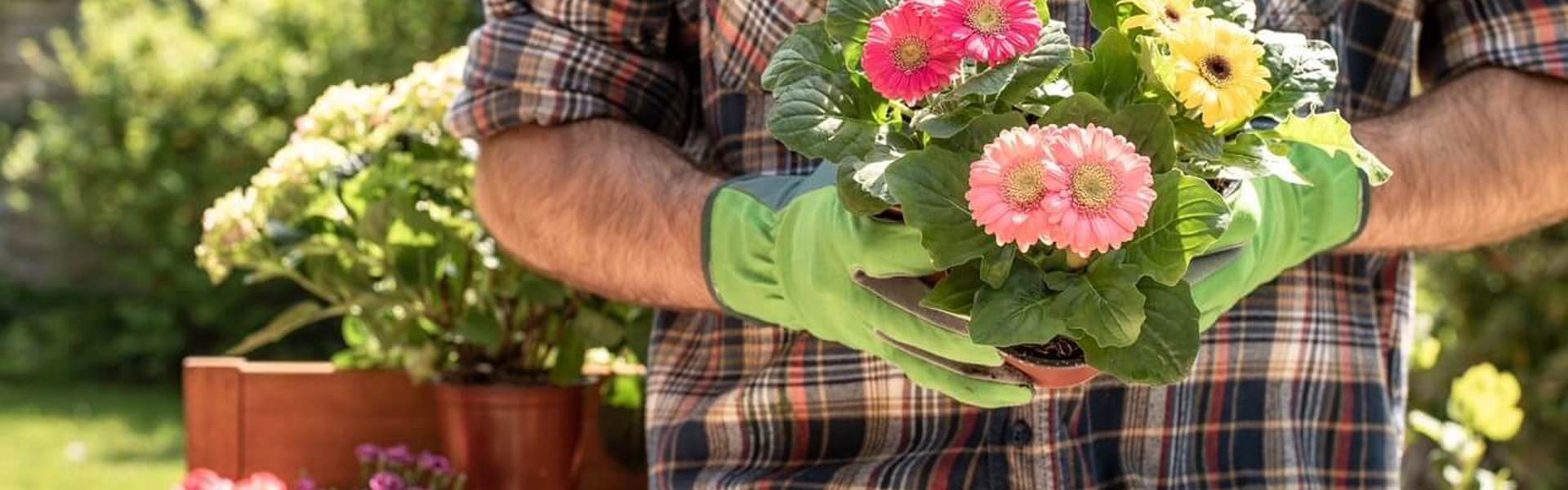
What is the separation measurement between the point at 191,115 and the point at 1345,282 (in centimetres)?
696

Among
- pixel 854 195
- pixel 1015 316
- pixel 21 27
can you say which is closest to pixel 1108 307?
pixel 1015 316

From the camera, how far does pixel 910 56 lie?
39.1 inches

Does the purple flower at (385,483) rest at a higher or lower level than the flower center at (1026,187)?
lower

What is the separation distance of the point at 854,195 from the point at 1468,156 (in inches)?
23.2

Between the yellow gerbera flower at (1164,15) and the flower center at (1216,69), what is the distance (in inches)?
1.1

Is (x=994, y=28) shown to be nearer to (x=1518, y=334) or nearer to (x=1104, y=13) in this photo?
(x=1104, y=13)

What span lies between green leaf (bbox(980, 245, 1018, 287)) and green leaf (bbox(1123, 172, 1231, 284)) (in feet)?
0.23

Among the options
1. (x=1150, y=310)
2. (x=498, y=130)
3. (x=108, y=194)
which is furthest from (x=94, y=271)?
(x=1150, y=310)

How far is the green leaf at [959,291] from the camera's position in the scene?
1.05 meters

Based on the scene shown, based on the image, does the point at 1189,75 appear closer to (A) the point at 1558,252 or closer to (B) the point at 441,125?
(B) the point at 441,125

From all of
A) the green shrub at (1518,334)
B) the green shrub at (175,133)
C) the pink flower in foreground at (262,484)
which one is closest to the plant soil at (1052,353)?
the pink flower in foreground at (262,484)

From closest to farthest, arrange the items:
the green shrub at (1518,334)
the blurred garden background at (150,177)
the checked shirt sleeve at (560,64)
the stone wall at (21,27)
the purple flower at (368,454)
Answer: the checked shirt sleeve at (560,64)
the purple flower at (368,454)
the green shrub at (1518,334)
the blurred garden background at (150,177)
the stone wall at (21,27)

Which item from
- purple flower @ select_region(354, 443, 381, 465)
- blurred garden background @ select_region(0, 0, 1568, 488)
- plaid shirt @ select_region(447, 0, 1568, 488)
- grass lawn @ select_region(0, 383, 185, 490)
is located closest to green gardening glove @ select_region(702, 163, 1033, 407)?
plaid shirt @ select_region(447, 0, 1568, 488)

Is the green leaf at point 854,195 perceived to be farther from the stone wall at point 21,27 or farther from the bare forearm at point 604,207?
the stone wall at point 21,27
